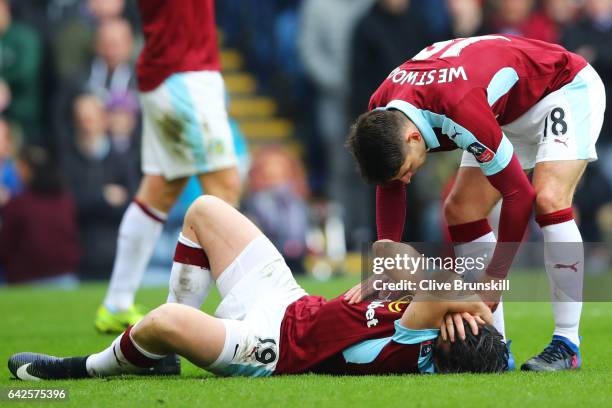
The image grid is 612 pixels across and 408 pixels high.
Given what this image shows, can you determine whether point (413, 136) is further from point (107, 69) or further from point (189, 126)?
point (107, 69)

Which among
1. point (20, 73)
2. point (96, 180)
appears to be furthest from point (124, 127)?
point (20, 73)

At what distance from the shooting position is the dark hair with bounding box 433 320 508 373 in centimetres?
590

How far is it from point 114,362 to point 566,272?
2.37 metres

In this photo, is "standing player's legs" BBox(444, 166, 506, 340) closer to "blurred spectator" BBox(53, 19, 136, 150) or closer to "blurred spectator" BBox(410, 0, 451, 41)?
"blurred spectator" BBox(53, 19, 136, 150)

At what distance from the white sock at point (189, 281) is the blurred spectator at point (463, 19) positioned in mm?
8896

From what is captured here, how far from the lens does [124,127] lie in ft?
45.4

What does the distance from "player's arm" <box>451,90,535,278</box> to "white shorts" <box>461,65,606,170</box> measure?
23.5 inches

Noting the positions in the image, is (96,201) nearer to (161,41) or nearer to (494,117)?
(161,41)

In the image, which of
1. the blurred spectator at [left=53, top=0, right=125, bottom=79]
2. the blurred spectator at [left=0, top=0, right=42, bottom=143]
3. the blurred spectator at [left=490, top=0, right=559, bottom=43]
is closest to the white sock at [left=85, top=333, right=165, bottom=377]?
the blurred spectator at [left=0, top=0, right=42, bottom=143]

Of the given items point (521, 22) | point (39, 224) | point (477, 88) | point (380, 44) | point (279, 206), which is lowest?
point (279, 206)

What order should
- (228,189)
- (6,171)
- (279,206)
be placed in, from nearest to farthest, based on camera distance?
1. (228,189)
2. (6,171)
3. (279,206)

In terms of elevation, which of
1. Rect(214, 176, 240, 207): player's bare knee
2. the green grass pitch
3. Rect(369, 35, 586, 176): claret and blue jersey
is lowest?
the green grass pitch

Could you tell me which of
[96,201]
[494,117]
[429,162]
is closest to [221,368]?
[494,117]

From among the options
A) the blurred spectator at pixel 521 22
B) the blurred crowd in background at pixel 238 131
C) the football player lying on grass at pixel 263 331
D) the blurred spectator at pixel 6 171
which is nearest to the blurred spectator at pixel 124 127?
the blurred crowd in background at pixel 238 131
